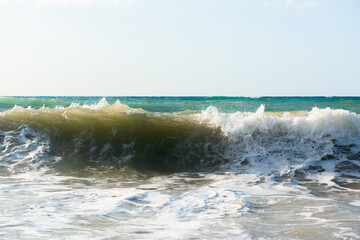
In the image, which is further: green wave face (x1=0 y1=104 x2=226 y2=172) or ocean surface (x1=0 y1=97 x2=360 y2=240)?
green wave face (x1=0 y1=104 x2=226 y2=172)

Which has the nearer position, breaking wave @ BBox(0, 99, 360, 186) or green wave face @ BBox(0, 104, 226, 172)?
breaking wave @ BBox(0, 99, 360, 186)

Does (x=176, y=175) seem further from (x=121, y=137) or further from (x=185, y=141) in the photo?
(x=121, y=137)

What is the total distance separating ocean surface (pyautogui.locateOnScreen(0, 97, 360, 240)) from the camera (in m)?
4.07

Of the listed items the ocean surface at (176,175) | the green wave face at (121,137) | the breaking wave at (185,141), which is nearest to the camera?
the ocean surface at (176,175)

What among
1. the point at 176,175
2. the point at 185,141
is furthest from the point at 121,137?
the point at 176,175

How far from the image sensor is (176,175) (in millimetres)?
7469

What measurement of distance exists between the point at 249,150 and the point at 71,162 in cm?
380

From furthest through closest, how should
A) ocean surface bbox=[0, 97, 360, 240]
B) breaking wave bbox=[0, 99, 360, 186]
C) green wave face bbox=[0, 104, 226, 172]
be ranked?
green wave face bbox=[0, 104, 226, 172]
breaking wave bbox=[0, 99, 360, 186]
ocean surface bbox=[0, 97, 360, 240]

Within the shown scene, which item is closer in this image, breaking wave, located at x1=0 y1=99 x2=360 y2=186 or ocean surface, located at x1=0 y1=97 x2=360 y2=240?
ocean surface, located at x1=0 y1=97 x2=360 y2=240

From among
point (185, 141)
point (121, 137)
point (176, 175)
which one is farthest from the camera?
point (121, 137)

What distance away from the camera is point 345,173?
729cm

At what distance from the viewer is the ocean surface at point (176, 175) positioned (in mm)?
4070

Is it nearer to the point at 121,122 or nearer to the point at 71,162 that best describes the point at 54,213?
the point at 71,162

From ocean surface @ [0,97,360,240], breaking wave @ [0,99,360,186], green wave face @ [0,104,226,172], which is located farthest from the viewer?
green wave face @ [0,104,226,172]
